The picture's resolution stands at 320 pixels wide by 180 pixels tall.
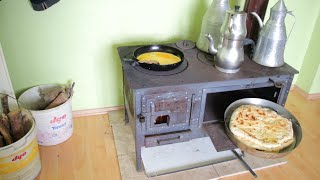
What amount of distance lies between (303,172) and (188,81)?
2.96ft

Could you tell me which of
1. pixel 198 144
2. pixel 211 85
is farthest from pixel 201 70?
pixel 198 144

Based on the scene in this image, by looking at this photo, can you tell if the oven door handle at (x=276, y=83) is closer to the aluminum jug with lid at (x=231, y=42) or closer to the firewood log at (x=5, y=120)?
the aluminum jug with lid at (x=231, y=42)

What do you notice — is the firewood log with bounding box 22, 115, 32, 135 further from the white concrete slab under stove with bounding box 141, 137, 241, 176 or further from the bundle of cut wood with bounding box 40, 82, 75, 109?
the white concrete slab under stove with bounding box 141, 137, 241, 176

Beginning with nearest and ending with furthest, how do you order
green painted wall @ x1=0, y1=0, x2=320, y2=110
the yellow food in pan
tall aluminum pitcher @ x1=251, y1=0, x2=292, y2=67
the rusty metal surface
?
the rusty metal surface
tall aluminum pitcher @ x1=251, y1=0, x2=292, y2=67
the yellow food in pan
green painted wall @ x1=0, y1=0, x2=320, y2=110

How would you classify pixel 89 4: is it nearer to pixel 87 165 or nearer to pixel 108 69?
pixel 108 69

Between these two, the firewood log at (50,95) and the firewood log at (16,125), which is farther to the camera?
the firewood log at (50,95)

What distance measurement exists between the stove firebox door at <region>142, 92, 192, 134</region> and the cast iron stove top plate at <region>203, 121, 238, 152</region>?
0.12m

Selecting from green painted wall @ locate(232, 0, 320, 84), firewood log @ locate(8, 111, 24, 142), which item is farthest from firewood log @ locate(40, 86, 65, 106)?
green painted wall @ locate(232, 0, 320, 84)

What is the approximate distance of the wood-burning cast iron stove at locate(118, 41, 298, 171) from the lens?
1195 mm

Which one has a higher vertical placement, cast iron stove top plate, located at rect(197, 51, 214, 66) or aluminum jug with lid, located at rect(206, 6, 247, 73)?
aluminum jug with lid, located at rect(206, 6, 247, 73)

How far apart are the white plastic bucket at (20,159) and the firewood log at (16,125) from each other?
0.07 meters

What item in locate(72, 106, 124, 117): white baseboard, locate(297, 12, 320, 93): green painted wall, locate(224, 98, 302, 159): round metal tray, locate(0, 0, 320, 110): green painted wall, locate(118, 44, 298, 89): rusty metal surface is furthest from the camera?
locate(297, 12, 320, 93): green painted wall

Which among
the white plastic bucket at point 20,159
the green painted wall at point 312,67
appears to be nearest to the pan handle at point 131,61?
the white plastic bucket at point 20,159

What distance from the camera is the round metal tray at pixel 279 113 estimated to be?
3.57 feet
